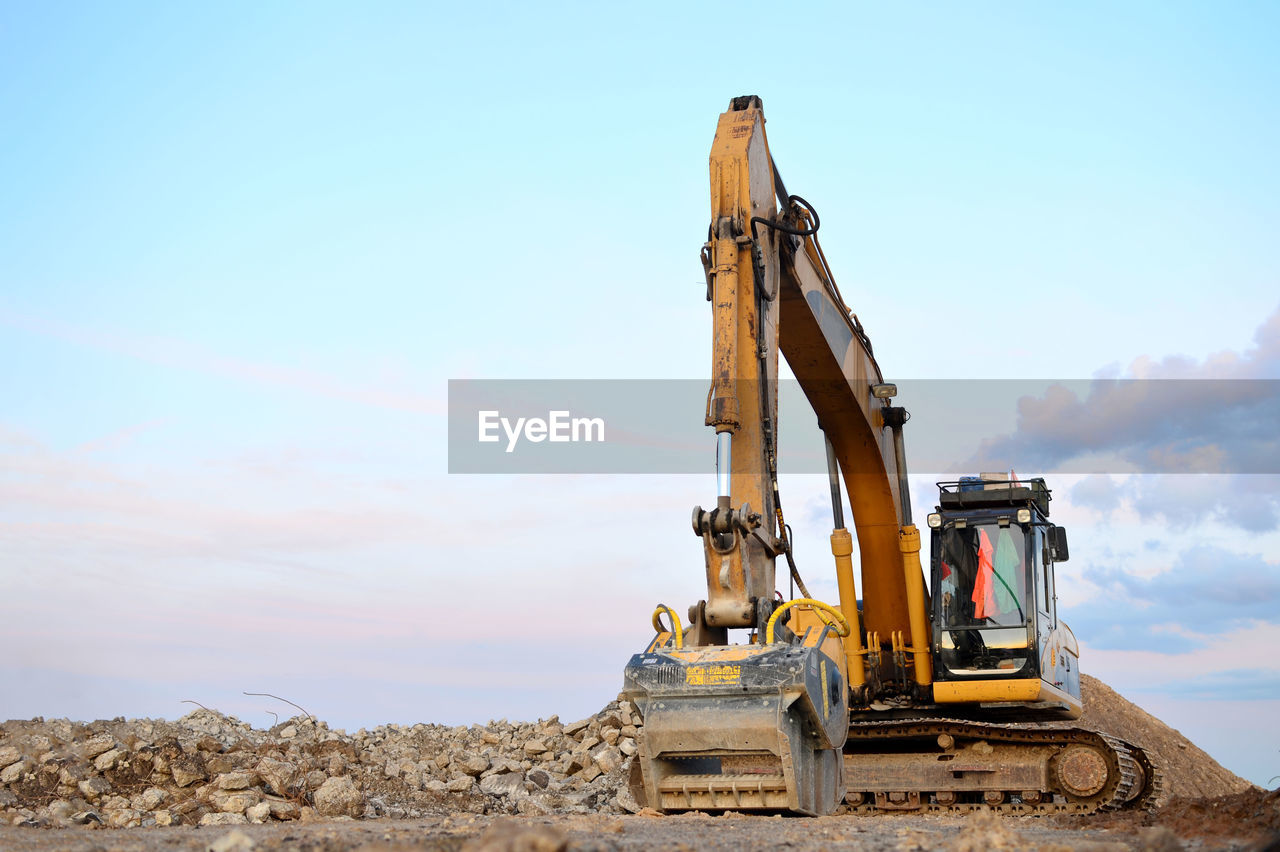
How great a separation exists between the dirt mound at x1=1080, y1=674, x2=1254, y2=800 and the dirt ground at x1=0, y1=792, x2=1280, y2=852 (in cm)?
1266

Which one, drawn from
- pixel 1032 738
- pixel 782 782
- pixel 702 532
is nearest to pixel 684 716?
pixel 782 782

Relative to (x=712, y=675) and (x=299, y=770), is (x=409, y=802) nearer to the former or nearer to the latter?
(x=299, y=770)

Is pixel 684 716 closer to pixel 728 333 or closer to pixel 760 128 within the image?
pixel 728 333

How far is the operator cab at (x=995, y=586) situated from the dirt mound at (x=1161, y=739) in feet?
28.9

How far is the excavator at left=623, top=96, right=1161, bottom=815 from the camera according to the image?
7012mm

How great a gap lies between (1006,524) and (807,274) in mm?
3279

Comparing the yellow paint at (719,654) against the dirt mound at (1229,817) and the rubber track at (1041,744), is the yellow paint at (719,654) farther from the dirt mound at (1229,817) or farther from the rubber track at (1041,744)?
the rubber track at (1041,744)

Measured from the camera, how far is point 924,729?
36.9 feet

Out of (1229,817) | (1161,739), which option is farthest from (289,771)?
(1161,739)

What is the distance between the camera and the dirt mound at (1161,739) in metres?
19.1

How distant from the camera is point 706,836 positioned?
5.97 metres

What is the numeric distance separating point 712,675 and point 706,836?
1216 millimetres

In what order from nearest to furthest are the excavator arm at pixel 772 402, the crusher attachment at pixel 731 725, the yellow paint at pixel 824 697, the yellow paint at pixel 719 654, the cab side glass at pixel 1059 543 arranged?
1. the crusher attachment at pixel 731 725
2. the yellow paint at pixel 719 654
3. the yellow paint at pixel 824 697
4. the excavator arm at pixel 772 402
5. the cab side glass at pixel 1059 543

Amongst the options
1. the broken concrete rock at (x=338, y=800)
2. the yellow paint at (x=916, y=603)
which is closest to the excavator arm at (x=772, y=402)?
the yellow paint at (x=916, y=603)
